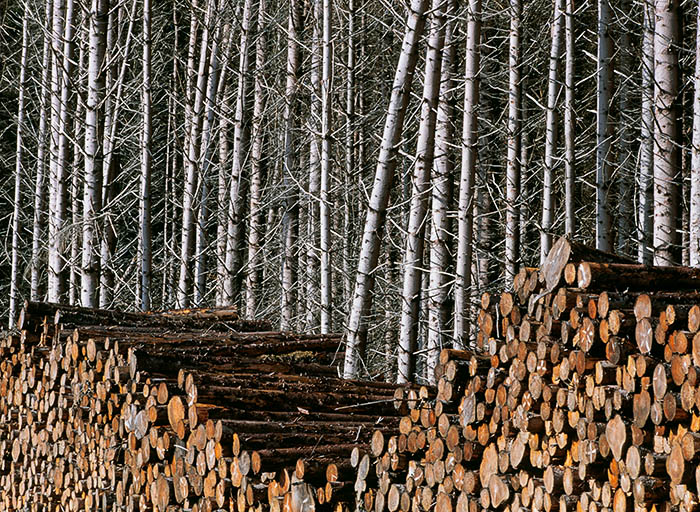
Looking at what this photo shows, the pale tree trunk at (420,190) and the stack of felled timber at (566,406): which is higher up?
the pale tree trunk at (420,190)

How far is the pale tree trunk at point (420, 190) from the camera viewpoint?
7.43 meters

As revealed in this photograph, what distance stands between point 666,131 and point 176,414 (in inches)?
179

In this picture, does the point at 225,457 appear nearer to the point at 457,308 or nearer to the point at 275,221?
the point at 457,308

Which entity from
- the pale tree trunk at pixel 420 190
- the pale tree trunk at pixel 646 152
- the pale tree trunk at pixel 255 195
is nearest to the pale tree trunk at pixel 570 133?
the pale tree trunk at pixel 646 152

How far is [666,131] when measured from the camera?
7.64 meters

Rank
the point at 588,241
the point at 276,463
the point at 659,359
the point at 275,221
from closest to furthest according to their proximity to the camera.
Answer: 1. the point at 659,359
2. the point at 276,463
3. the point at 588,241
4. the point at 275,221

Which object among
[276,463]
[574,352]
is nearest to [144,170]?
[276,463]

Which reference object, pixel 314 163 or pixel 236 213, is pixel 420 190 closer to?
pixel 314 163

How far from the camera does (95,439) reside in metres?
6.48

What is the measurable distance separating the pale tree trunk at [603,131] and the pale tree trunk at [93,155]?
5.31 meters

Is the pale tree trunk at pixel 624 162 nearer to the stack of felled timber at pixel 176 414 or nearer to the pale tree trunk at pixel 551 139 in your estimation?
the pale tree trunk at pixel 551 139

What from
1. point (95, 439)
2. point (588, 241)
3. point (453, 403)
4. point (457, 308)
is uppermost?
point (588, 241)

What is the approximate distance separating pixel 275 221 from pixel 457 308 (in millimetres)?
9213

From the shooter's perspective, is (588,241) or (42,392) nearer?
(42,392)
